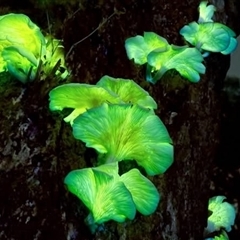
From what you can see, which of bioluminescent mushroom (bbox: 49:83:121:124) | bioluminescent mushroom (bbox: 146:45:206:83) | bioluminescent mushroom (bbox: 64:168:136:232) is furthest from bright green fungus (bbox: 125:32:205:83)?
bioluminescent mushroom (bbox: 64:168:136:232)

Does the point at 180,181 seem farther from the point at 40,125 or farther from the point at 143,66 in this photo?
the point at 40,125

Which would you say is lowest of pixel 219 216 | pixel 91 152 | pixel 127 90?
pixel 219 216

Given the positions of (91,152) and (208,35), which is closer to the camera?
(91,152)

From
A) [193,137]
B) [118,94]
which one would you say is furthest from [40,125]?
[193,137]

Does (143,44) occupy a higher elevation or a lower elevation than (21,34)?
lower

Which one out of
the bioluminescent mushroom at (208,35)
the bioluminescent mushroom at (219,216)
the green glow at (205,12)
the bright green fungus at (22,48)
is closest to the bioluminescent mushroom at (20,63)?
the bright green fungus at (22,48)

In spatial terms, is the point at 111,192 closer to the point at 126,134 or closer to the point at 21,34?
the point at 126,134

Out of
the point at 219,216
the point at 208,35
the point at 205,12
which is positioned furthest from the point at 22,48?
the point at 219,216

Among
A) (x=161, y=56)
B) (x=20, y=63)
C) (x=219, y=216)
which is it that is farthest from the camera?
(x=219, y=216)

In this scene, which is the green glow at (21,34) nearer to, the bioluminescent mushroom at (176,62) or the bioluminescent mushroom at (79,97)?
the bioluminescent mushroom at (79,97)
